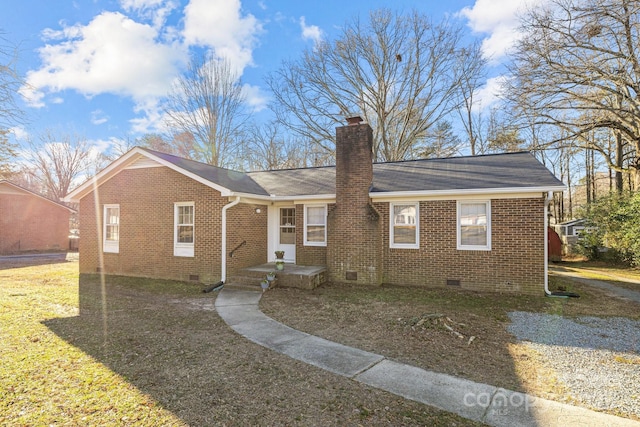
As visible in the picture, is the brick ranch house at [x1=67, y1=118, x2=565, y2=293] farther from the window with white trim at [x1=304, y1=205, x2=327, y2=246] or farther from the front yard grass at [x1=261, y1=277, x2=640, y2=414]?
the front yard grass at [x1=261, y1=277, x2=640, y2=414]

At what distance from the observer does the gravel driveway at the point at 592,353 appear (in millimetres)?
3721

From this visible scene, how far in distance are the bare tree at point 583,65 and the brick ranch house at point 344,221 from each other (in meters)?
6.69

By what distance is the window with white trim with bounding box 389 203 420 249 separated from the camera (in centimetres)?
992

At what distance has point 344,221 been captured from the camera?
10188 millimetres

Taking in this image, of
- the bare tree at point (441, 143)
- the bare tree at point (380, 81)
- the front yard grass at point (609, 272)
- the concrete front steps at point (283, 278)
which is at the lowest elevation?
the front yard grass at point (609, 272)

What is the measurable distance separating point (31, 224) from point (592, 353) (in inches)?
1199

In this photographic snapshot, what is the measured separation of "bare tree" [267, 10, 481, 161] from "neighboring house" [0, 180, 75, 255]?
60.0ft

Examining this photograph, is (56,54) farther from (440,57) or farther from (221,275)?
(440,57)

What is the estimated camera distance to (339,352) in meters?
4.92

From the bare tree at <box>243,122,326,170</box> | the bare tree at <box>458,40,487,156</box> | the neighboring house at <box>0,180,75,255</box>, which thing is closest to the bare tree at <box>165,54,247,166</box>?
the bare tree at <box>243,122,326,170</box>

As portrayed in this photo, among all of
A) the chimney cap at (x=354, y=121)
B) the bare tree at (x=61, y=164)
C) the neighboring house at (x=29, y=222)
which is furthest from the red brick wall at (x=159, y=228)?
the bare tree at (x=61, y=164)

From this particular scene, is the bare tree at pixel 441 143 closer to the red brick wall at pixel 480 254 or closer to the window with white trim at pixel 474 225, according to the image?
the window with white trim at pixel 474 225

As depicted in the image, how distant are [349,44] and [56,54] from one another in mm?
17308

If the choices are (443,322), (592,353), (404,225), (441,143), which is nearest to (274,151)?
(441,143)
